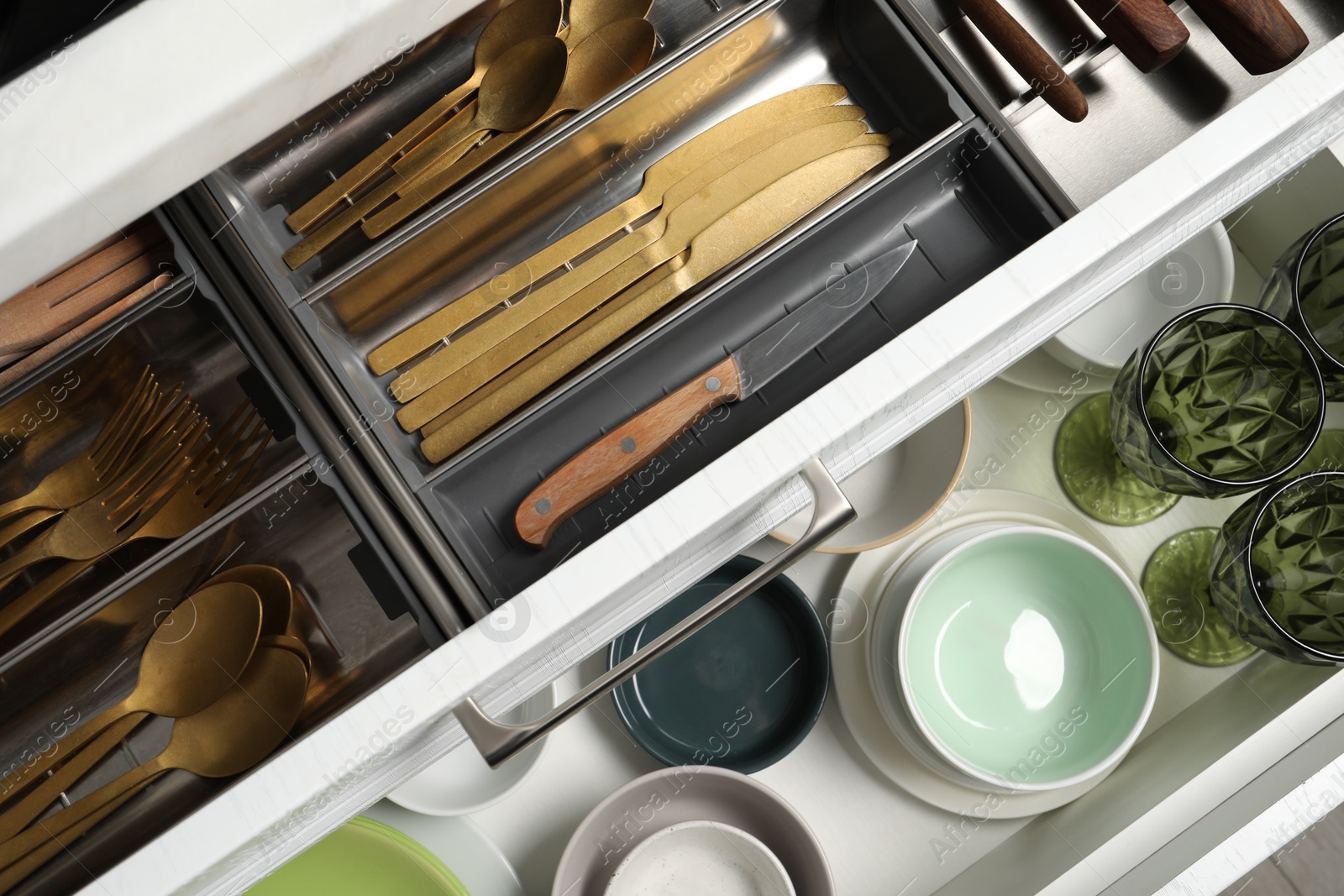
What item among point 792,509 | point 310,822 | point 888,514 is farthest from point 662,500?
point 888,514

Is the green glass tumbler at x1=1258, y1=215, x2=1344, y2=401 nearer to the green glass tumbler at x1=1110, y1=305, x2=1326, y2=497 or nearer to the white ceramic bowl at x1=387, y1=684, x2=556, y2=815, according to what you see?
the green glass tumbler at x1=1110, y1=305, x2=1326, y2=497

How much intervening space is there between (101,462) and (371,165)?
0.31 m

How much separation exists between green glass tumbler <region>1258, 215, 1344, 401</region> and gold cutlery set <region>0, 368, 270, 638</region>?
0.86 metres

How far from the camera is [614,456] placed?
0.66m

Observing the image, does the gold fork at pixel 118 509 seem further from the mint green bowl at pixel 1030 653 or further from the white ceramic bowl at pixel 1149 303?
the white ceramic bowl at pixel 1149 303

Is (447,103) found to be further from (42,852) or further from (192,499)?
(42,852)

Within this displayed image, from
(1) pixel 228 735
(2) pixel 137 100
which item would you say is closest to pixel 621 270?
(2) pixel 137 100

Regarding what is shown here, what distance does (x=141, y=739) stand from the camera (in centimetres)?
71

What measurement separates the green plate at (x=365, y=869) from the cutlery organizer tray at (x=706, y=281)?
0.28 m

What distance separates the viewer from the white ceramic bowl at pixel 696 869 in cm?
A: 78

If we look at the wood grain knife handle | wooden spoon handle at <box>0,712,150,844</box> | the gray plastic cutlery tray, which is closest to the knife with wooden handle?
the wood grain knife handle

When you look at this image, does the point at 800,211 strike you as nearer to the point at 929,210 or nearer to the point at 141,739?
the point at 929,210

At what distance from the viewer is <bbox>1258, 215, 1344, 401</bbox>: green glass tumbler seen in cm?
75

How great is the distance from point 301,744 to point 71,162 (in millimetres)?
312
